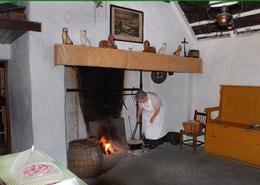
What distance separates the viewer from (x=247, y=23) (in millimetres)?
4527

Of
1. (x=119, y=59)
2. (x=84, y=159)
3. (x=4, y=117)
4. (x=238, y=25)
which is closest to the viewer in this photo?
(x=84, y=159)

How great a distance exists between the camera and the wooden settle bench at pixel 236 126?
158 inches

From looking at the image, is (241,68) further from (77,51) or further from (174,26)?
(77,51)

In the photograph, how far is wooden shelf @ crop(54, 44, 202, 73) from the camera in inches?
131

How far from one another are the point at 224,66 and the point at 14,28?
157 inches

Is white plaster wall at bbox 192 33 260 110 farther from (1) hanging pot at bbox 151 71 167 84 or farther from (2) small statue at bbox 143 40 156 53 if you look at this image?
(2) small statue at bbox 143 40 156 53

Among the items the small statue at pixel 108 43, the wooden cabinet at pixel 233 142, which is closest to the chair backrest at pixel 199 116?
the wooden cabinet at pixel 233 142

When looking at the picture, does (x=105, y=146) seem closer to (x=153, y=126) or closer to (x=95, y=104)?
(x=95, y=104)

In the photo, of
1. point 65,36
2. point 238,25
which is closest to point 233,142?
point 238,25

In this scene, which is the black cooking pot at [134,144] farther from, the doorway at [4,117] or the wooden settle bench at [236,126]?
the doorway at [4,117]

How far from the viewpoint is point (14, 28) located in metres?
2.94

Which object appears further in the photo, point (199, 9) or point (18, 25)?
point (199, 9)

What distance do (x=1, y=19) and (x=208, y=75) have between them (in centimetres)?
412

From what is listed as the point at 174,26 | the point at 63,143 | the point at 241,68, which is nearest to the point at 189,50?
the point at 174,26
